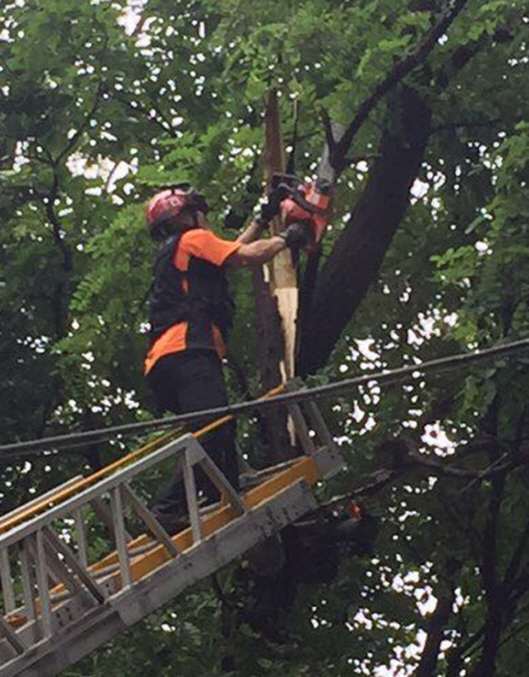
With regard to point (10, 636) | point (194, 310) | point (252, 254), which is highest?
point (252, 254)

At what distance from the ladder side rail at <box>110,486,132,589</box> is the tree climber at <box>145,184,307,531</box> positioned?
1.17 m

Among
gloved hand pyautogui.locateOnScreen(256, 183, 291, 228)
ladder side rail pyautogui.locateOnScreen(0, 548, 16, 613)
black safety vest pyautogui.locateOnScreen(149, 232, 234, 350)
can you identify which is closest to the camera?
ladder side rail pyautogui.locateOnScreen(0, 548, 16, 613)

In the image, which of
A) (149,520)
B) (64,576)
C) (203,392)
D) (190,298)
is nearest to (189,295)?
(190,298)

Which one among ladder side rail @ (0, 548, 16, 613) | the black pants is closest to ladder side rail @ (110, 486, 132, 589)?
ladder side rail @ (0, 548, 16, 613)

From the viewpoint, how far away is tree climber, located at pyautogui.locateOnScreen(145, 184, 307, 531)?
9086mm

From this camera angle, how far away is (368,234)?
12.8 m

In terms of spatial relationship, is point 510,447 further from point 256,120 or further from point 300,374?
point 256,120

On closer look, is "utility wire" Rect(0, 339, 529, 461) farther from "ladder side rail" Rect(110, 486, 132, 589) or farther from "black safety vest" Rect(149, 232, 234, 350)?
"black safety vest" Rect(149, 232, 234, 350)

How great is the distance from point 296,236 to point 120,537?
2389 mm

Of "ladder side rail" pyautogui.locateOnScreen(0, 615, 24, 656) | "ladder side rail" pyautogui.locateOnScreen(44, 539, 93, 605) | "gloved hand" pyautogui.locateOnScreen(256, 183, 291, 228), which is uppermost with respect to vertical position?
"gloved hand" pyautogui.locateOnScreen(256, 183, 291, 228)

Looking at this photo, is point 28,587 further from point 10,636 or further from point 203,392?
point 203,392

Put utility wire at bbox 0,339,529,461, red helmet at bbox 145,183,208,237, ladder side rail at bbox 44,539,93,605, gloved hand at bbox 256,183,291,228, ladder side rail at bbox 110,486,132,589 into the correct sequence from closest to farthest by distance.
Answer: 1. utility wire at bbox 0,339,529,461
2. ladder side rail at bbox 44,539,93,605
3. ladder side rail at bbox 110,486,132,589
4. red helmet at bbox 145,183,208,237
5. gloved hand at bbox 256,183,291,228

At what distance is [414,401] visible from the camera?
13688 mm

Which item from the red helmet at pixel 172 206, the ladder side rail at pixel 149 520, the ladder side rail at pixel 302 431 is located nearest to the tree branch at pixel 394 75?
the red helmet at pixel 172 206
